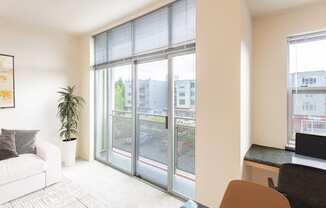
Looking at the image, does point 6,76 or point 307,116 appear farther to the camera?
point 6,76

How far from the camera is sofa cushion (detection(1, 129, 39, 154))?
119 inches

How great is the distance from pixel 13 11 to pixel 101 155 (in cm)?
299

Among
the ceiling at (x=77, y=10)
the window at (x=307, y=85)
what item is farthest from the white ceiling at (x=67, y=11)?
the window at (x=307, y=85)

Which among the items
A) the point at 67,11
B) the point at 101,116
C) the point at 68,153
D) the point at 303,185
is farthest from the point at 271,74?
the point at 68,153

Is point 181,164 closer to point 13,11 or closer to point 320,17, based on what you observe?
point 320,17

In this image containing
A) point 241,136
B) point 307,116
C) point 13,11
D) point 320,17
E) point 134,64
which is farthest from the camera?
point 134,64

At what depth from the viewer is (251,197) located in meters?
1.29

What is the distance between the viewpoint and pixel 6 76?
11.1 ft

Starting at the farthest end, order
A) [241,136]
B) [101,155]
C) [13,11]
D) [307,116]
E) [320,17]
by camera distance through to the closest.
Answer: [101,155]
[13,11]
[307,116]
[320,17]
[241,136]

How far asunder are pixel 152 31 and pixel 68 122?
2445 millimetres

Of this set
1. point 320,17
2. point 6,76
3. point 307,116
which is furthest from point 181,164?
point 6,76

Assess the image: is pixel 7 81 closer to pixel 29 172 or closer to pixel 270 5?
pixel 29 172

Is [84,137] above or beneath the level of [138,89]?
beneath

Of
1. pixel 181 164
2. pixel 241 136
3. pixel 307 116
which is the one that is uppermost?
pixel 307 116
